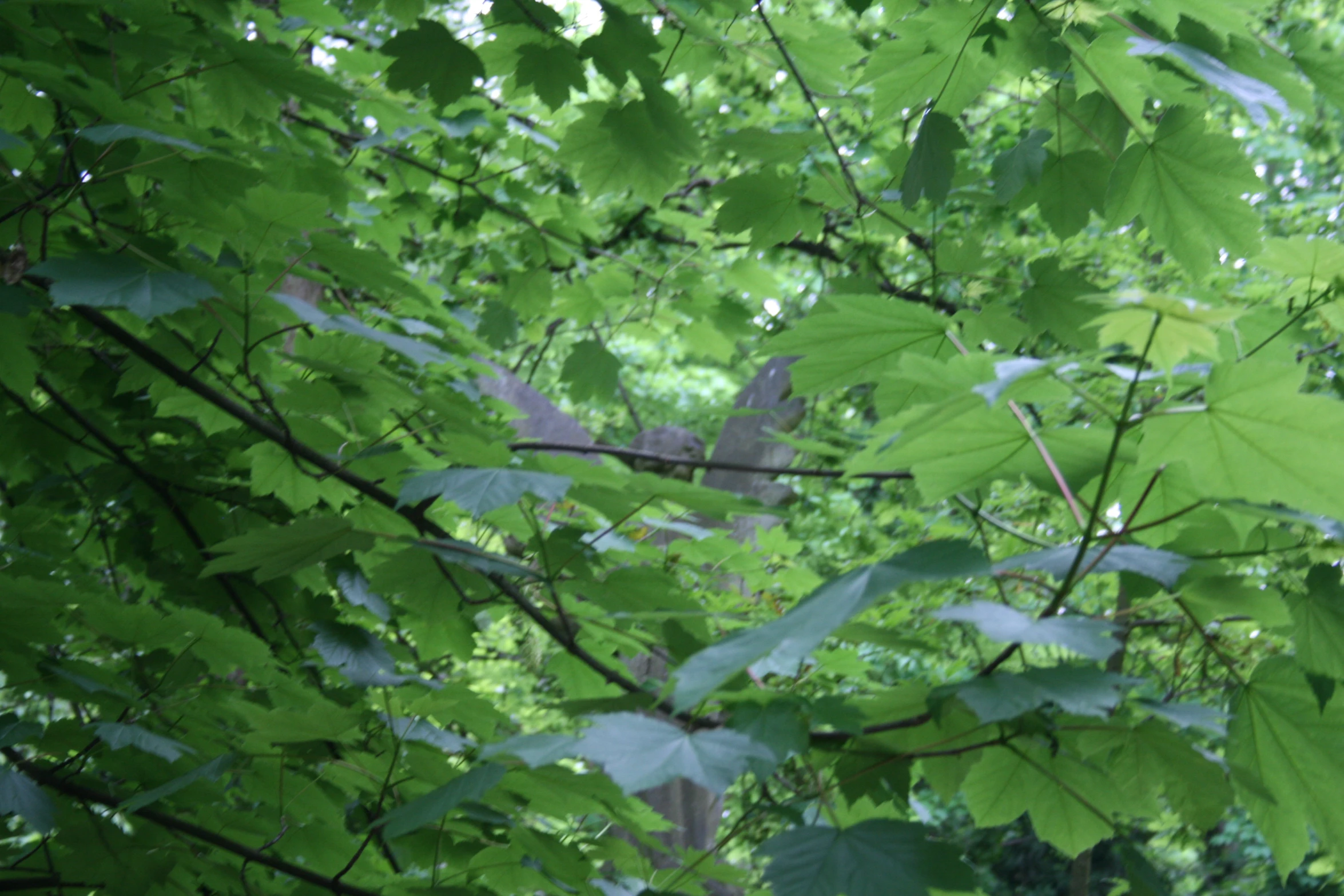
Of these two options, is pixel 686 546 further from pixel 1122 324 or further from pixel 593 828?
pixel 1122 324

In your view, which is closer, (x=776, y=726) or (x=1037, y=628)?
(x=1037, y=628)

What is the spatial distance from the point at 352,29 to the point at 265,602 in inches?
78.8

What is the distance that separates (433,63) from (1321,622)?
147cm

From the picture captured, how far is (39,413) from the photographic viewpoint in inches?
80.4

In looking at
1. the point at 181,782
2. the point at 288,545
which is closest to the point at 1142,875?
the point at 288,545

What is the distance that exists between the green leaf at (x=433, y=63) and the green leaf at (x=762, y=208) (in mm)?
460

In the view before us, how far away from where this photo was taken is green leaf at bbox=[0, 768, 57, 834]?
1248 mm

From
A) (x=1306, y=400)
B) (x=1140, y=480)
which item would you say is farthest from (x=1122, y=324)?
(x=1140, y=480)

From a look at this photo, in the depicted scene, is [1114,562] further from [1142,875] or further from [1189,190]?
[1189,190]

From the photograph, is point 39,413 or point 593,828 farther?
point 39,413

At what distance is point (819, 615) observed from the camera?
0.63 metres

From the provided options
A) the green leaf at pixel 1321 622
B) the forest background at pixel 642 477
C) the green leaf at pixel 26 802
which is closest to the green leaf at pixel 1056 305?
the forest background at pixel 642 477

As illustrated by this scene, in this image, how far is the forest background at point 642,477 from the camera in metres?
0.76

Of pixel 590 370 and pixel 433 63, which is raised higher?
pixel 433 63
